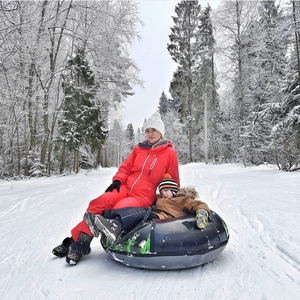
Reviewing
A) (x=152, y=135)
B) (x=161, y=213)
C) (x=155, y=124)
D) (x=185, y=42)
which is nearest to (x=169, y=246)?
(x=161, y=213)

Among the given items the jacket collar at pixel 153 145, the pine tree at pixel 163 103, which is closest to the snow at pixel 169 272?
the jacket collar at pixel 153 145

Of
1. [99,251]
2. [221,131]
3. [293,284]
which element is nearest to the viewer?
[293,284]

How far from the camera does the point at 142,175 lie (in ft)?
8.48

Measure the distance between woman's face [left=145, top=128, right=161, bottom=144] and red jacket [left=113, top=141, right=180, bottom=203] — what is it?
9 centimetres

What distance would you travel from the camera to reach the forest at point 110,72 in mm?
7779

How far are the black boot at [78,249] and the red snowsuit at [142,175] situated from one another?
0.35 meters

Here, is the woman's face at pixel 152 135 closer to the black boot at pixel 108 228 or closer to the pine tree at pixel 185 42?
the black boot at pixel 108 228

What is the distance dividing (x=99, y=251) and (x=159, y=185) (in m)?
0.91

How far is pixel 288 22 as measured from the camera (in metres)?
7.96

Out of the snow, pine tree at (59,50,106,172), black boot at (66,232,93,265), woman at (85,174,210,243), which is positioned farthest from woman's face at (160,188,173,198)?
pine tree at (59,50,106,172)

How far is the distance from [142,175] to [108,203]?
0.53m

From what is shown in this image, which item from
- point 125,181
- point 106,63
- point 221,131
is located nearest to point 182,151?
point 221,131

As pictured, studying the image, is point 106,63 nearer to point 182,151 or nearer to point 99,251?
point 99,251

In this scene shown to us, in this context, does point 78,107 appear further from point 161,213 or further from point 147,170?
point 161,213
